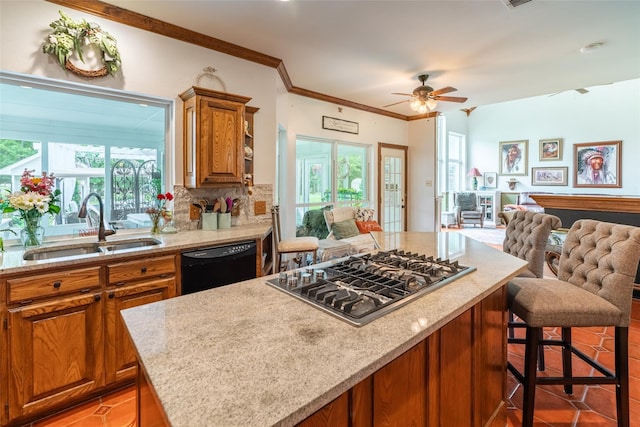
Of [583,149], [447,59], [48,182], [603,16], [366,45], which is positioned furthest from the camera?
[583,149]

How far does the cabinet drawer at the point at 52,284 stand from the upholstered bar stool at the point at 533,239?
2.79 m

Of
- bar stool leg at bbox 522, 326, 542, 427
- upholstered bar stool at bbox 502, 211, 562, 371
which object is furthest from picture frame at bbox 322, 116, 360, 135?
bar stool leg at bbox 522, 326, 542, 427

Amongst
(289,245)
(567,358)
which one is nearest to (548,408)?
(567,358)

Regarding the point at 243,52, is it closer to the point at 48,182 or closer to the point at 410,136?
the point at 48,182

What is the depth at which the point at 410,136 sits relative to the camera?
21.8 feet

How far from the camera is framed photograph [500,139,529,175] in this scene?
1022cm

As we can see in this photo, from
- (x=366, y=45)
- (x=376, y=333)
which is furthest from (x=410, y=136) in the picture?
(x=376, y=333)

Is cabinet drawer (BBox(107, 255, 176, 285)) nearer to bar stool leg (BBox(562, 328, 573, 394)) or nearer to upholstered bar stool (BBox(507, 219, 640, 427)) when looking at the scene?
upholstered bar stool (BBox(507, 219, 640, 427))

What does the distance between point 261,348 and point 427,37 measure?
11.0 ft

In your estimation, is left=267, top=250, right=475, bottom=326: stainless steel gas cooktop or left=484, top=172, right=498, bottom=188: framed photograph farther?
left=484, top=172, right=498, bottom=188: framed photograph

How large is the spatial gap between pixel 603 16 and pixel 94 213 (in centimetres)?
472

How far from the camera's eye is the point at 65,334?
1906mm

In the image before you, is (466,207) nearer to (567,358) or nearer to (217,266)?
(567,358)

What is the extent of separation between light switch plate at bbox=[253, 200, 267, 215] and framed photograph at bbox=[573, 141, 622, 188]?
9.83 meters
